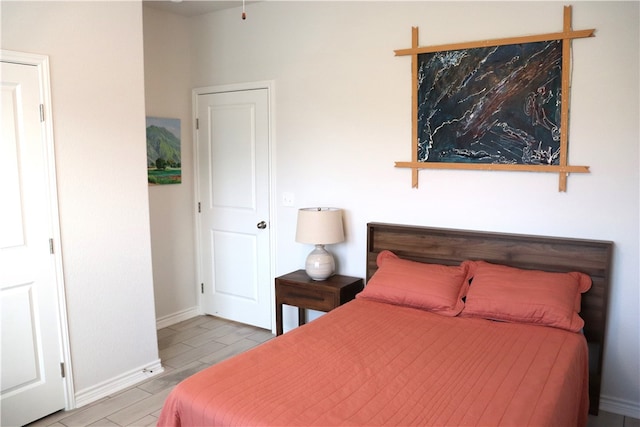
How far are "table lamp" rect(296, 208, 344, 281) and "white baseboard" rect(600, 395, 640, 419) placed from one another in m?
1.85

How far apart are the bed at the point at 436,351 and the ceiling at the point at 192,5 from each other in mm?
2138

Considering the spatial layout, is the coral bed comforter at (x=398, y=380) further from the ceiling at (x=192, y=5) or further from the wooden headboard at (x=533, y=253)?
the ceiling at (x=192, y=5)

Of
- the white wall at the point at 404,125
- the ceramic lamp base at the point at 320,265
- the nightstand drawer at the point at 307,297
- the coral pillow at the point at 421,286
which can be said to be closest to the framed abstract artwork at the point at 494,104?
the white wall at the point at 404,125

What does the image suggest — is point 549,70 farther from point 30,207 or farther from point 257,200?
point 30,207

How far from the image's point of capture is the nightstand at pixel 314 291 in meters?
3.37

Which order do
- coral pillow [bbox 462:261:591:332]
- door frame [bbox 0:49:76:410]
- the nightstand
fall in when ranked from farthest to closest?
the nightstand < door frame [bbox 0:49:76:410] < coral pillow [bbox 462:261:591:332]

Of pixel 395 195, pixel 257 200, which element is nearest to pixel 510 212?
pixel 395 195

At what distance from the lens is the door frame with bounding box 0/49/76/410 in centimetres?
269

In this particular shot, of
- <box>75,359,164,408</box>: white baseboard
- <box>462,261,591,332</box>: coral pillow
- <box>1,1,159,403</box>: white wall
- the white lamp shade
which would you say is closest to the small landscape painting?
<box>1,1,159,403</box>: white wall

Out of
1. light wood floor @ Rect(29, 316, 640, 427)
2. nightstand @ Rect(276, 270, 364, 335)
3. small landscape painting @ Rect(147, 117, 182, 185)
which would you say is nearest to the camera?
light wood floor @ Rect(29, 316, 640, 427)

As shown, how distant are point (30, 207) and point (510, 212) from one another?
276cm

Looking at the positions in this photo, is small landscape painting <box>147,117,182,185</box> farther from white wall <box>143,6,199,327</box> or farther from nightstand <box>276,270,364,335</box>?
nightstand <box>276,270,364,335</box>

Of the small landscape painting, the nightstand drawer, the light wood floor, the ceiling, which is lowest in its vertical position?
the light wood floor

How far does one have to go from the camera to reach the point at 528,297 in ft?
8.64
